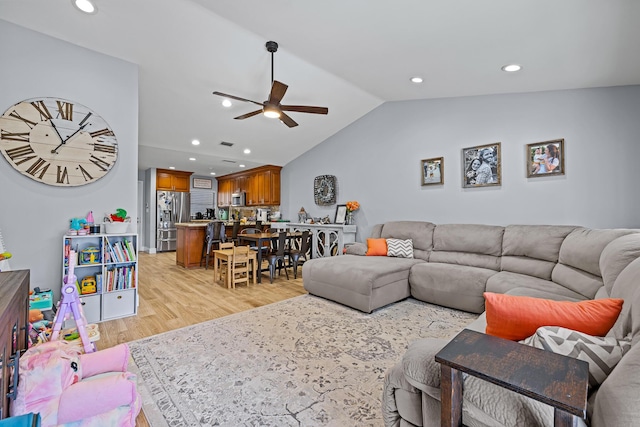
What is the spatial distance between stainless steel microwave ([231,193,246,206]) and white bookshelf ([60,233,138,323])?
5.09 m

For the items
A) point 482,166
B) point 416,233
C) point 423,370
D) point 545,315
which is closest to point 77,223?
point 423,370

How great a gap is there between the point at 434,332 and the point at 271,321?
162 centimetres

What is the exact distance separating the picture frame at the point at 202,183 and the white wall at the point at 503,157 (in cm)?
519

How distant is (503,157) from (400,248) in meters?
1.85

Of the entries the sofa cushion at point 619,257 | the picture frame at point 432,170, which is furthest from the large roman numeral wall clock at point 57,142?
the sofa cushion at point 619,257

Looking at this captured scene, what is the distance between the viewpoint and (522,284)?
2.79m

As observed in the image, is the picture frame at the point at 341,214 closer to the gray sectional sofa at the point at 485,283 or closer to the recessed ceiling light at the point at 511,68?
the gray sectional sofa at the point at 485,283

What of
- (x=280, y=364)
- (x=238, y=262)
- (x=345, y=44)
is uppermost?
(x=345, y=44)

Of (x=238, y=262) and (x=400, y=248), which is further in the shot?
(x=238, y=262)

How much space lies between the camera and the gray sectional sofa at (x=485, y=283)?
0.88m

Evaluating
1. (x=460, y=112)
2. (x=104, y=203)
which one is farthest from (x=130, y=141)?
(x=460, y=112)

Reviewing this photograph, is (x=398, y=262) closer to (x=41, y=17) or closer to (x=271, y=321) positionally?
(x=271, y=321)

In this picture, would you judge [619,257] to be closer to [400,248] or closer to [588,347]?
[588,347]

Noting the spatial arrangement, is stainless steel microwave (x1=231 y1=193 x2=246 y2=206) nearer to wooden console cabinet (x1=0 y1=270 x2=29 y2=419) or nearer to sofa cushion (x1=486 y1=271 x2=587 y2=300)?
sofa cushion (x1=486 y1=271 x2=587 y2=300)
